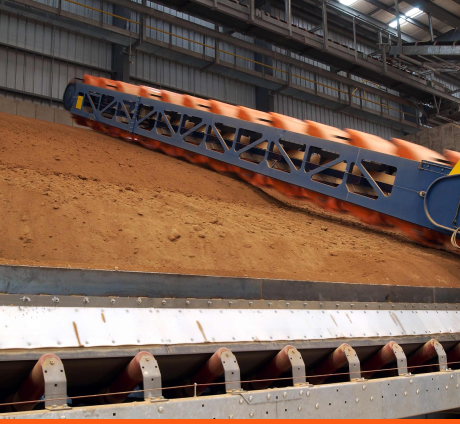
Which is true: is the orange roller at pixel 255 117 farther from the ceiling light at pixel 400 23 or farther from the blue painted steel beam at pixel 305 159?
the ceiling light at pixel 400 23

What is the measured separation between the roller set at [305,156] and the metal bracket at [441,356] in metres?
2.45

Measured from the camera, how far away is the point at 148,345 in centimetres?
255

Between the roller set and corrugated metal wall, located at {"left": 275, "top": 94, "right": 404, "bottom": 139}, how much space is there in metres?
9.53

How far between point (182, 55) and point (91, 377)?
42.6ft

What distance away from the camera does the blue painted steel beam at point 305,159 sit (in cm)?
606

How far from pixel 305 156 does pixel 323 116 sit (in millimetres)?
13683

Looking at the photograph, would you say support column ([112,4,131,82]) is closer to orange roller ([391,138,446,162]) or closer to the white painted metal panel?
orange roller ([391,138,446,162])

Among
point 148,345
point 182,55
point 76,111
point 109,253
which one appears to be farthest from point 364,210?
point 182,55

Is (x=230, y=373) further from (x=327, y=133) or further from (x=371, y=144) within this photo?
(x=327, y=133)

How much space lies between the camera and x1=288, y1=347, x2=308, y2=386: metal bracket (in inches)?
111

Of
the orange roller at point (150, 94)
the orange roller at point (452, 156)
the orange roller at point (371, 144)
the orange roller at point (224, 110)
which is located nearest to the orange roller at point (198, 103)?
the orange roller at point (224, 110)

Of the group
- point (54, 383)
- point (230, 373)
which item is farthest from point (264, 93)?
point (54, 383)

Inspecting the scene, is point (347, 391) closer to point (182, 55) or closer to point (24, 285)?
point (24, 285)

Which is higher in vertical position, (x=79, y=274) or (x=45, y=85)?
(x=45, y=85)
